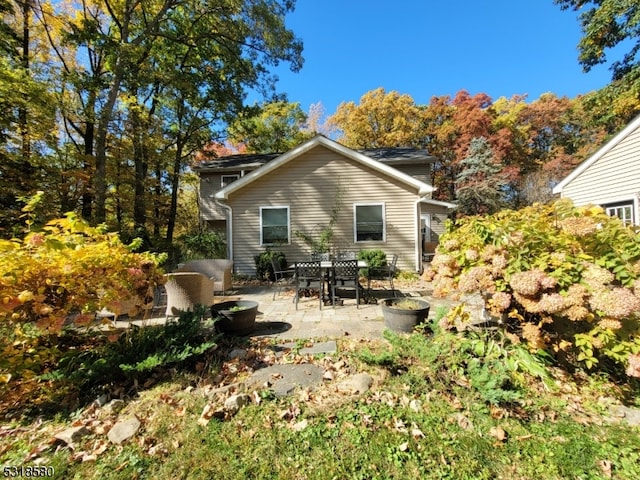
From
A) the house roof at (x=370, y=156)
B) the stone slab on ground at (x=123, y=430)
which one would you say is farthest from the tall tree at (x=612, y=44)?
the stone slab on ground at (x=123, y=430)

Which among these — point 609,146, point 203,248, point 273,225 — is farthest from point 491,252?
point 203,248

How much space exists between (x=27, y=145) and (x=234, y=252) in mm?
7916

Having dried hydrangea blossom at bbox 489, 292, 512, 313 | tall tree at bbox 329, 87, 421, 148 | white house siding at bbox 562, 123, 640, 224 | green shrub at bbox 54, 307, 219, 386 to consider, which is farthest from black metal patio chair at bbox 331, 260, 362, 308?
tall tree at bbox 329, 87, 421, 148

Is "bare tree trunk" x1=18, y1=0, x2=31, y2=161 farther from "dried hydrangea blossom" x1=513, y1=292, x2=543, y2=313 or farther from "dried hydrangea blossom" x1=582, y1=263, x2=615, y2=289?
"dried hydrangea blossom" x1=582, y1=263, x2=615, y2=289

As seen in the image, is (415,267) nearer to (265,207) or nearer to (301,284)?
(301,284)

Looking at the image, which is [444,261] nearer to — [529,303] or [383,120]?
[529,303]

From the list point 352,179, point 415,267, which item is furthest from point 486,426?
point 352,179

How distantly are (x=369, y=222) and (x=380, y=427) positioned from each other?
8.20 m

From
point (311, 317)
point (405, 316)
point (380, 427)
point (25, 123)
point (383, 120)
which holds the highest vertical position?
point (383, 120)

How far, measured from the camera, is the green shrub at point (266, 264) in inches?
376

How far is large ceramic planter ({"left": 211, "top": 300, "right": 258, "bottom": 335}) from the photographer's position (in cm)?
404

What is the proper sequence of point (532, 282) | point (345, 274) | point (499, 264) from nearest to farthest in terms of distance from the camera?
point (532, 282), point (499, 264), point (345, 274)

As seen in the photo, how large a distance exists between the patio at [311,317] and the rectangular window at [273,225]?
3.08m

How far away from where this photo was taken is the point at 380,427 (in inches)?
89.4
